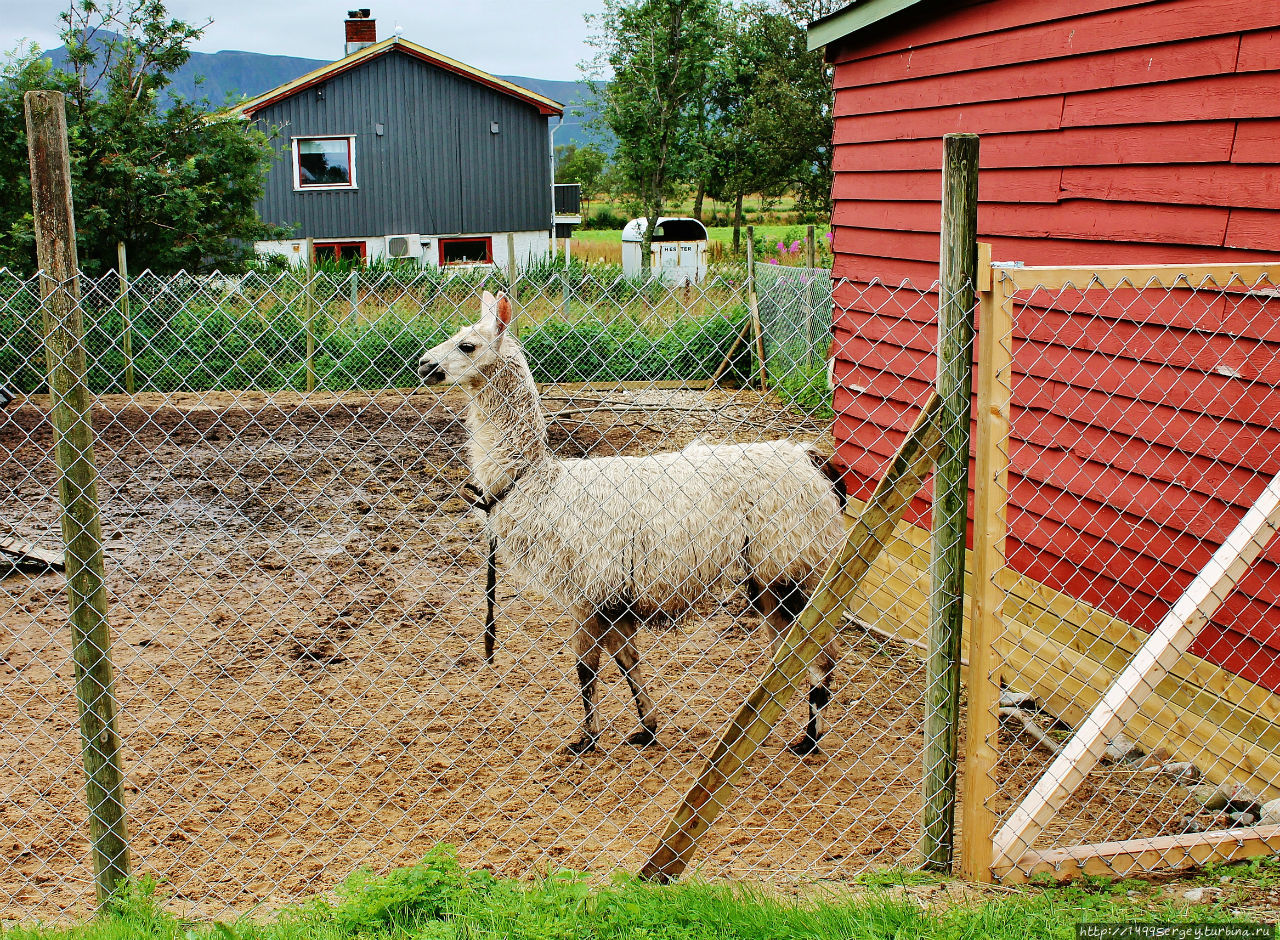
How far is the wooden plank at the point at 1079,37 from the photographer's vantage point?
4.23 meters

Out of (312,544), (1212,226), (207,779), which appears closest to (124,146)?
(312,544)

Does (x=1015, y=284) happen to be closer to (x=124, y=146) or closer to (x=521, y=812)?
(x=521, y=812)

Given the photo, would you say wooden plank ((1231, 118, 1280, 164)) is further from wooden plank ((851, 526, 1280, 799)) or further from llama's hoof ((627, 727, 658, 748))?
llama's hoof ((627, 727, 658, 748))

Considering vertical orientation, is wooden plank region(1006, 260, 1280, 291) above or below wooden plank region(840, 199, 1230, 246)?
below

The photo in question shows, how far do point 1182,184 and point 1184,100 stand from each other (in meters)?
0.37

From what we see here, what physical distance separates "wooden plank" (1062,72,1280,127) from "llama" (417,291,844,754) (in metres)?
2.28

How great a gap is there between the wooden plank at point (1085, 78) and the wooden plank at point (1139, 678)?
201 cm

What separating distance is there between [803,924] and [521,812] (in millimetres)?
1705

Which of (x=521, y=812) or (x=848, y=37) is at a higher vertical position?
(x=848, y=37)

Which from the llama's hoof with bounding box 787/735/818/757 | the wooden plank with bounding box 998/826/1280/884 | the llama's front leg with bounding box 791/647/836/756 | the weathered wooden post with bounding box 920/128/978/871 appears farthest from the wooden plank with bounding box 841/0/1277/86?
the llama's hoof with bounding box 787/735/818/757

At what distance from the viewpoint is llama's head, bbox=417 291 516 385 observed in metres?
4.65

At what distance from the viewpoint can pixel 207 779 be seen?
4.41 m

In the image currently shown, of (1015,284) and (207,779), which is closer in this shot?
(1015,284)

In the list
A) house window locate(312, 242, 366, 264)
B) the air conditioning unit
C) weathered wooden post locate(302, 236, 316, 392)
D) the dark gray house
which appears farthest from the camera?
the air conditioning unit
